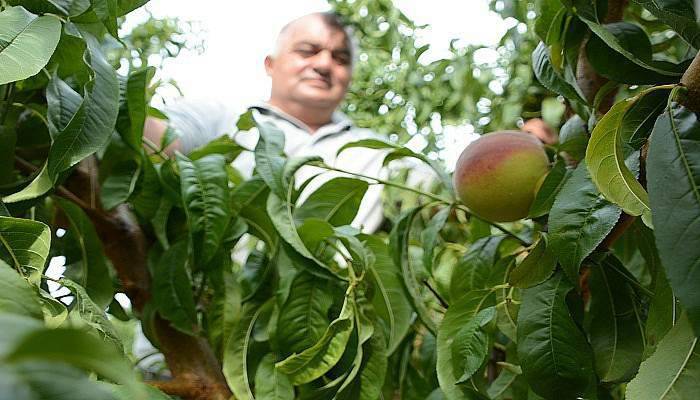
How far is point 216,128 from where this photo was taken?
141cm

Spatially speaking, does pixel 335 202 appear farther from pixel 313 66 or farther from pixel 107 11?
pixel 313 66

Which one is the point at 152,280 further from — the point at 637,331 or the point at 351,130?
the point at 351,130

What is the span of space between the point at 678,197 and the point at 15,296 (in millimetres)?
290

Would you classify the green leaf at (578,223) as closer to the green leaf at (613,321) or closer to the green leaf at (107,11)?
the green leaf at (613,321)

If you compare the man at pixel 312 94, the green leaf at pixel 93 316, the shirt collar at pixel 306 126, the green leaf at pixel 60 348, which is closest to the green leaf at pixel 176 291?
the green leaf at pixel 93 316

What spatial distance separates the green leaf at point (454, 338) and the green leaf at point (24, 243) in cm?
27

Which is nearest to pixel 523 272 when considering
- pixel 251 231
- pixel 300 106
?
pixel 251 231

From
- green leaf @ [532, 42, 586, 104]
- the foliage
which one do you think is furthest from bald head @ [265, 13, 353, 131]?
green leaf @ [532, 42, 586, 104]

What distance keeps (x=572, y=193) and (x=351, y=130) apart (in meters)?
1.21

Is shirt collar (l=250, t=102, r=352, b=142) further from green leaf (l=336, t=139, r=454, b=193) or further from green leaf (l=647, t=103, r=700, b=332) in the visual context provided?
green leaf (l=647, t=103, r=700, b=332)

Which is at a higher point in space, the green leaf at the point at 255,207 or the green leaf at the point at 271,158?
the green leaf at the point at 271,158

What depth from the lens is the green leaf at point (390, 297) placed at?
2.10 ft

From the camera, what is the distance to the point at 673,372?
0.37 meters

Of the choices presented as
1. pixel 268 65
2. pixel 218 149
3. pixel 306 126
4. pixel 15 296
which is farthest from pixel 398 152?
pixel 268 65
